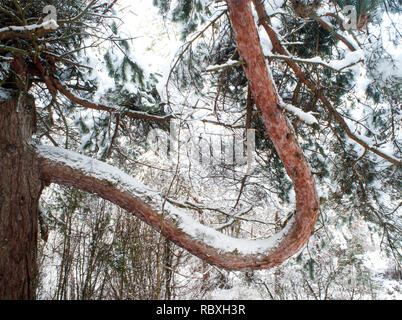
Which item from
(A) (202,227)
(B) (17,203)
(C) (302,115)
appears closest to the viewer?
(C) (302,115)

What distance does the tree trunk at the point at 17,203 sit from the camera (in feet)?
6.99

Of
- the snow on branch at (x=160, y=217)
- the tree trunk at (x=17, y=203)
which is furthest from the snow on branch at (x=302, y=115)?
the tree trunk at (x=17, y=203)

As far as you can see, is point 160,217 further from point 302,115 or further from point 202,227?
point 302,115

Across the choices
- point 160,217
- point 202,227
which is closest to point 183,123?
point 160,217

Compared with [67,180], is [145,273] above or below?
below

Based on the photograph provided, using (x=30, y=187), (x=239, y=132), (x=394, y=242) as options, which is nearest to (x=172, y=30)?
(x=239, y=132)

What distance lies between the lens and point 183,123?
2.48 m

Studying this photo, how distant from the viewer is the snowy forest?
2203mm

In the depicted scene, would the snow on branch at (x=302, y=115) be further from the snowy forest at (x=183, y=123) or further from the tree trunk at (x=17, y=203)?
the tree trunk at (x=17, y=203)

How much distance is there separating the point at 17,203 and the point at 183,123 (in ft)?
5.55

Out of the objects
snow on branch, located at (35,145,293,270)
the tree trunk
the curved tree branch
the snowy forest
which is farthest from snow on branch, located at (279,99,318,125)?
the tree trunk
